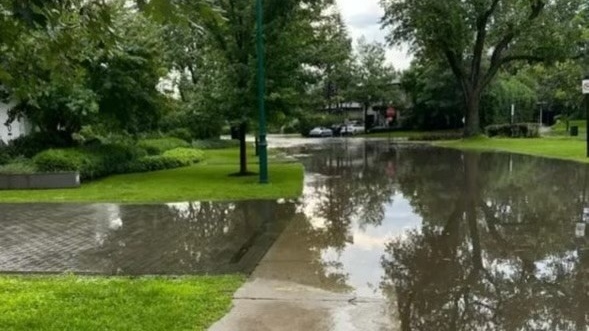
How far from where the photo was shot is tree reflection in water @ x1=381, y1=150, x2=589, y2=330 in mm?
Answer: 5656

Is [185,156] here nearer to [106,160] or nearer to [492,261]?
[106,160]

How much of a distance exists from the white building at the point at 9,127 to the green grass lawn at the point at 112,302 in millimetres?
18436

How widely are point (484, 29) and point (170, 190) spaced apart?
29.0 metres

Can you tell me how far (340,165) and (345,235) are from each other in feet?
48.3

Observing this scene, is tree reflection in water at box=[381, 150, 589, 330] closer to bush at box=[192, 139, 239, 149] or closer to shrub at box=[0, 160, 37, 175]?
shrub at box=[0, 160, 37, 175]

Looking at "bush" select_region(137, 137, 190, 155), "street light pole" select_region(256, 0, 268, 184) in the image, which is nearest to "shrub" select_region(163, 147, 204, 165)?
"bush" select_region(137, 137, 190, 155)

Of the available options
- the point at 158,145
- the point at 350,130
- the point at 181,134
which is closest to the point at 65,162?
the point at 158,145

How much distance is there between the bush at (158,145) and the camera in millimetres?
26127

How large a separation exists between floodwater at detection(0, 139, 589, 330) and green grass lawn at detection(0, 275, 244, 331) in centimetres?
65

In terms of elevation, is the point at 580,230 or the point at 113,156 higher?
the point at 113,156

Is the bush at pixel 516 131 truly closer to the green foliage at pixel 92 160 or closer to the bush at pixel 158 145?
the bush at pixel 158 145

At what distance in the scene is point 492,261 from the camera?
775 centimetres

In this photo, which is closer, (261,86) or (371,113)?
(261,86)

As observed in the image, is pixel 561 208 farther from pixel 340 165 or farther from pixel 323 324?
pixel 340 165
